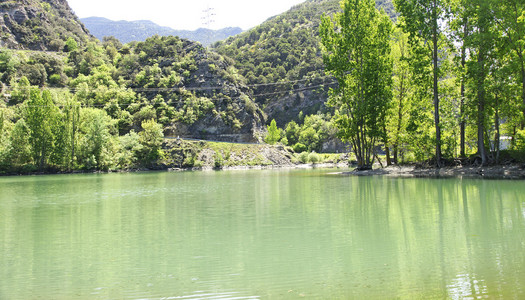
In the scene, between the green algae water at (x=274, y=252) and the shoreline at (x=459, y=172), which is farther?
the shoreline at (x=459, y=172)

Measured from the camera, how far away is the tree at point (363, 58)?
4597 centimetres

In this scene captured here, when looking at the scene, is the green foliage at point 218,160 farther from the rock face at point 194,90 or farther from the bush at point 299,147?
the bush at point 299,147

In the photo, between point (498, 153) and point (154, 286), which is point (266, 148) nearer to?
point (498, 153)

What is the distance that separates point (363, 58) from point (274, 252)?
41420 millimetres

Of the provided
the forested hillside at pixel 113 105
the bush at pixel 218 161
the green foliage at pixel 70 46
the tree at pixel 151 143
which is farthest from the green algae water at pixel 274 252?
the green foliage at pixel 70 46

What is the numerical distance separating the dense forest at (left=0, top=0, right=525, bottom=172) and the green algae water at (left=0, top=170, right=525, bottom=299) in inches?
816

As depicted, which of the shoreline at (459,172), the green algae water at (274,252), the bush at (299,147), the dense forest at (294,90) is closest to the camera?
the green algae water at (274,252)

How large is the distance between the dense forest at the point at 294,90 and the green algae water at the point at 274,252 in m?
20.7

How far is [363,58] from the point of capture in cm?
4722

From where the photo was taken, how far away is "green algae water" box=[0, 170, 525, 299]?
24.7ft

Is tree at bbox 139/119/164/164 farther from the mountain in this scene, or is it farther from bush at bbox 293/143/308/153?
the mountain

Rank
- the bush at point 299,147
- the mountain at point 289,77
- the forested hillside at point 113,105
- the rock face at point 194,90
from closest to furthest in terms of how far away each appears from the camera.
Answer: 1. the forested hillside at point 113,105
2. the rock face at point 194,90
3. the bush at point 299,147
4. the mountain at point 289,77

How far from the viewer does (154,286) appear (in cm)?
789

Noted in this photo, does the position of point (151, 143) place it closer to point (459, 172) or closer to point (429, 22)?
point (429, 22)
